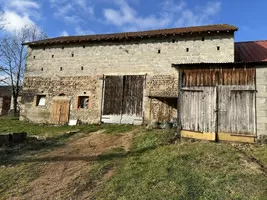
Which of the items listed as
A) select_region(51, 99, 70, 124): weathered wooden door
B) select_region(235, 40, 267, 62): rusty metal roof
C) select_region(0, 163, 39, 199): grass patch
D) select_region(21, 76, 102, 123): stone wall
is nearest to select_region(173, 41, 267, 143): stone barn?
select_region(235, 40, 267, 62): rusty metal roof

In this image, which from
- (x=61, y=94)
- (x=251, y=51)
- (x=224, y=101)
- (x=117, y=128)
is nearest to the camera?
(x=224, y=101)

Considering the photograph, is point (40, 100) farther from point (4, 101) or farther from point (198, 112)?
point (4, 101)

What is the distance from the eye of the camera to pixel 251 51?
1423 cm

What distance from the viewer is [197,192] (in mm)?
5070

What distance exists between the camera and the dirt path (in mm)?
5871

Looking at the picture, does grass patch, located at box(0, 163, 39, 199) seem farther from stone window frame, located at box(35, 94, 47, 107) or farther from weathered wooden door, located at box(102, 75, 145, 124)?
stone window frame, located at box(35, 94, 47, 107)

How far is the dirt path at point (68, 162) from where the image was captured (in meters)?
5.87

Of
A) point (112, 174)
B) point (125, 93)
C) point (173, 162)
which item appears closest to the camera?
point (112, 174)

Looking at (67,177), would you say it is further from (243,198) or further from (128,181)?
(243,198)

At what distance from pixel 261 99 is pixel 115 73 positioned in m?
8.89

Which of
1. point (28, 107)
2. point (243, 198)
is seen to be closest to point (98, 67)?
point (28, 107)

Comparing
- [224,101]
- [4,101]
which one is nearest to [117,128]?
[224,101]

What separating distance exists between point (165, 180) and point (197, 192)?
3.12 ft

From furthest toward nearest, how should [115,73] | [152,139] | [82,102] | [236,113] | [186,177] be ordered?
[82,102]
[115,73]
[152,139]
[236,113]
[186,177]
